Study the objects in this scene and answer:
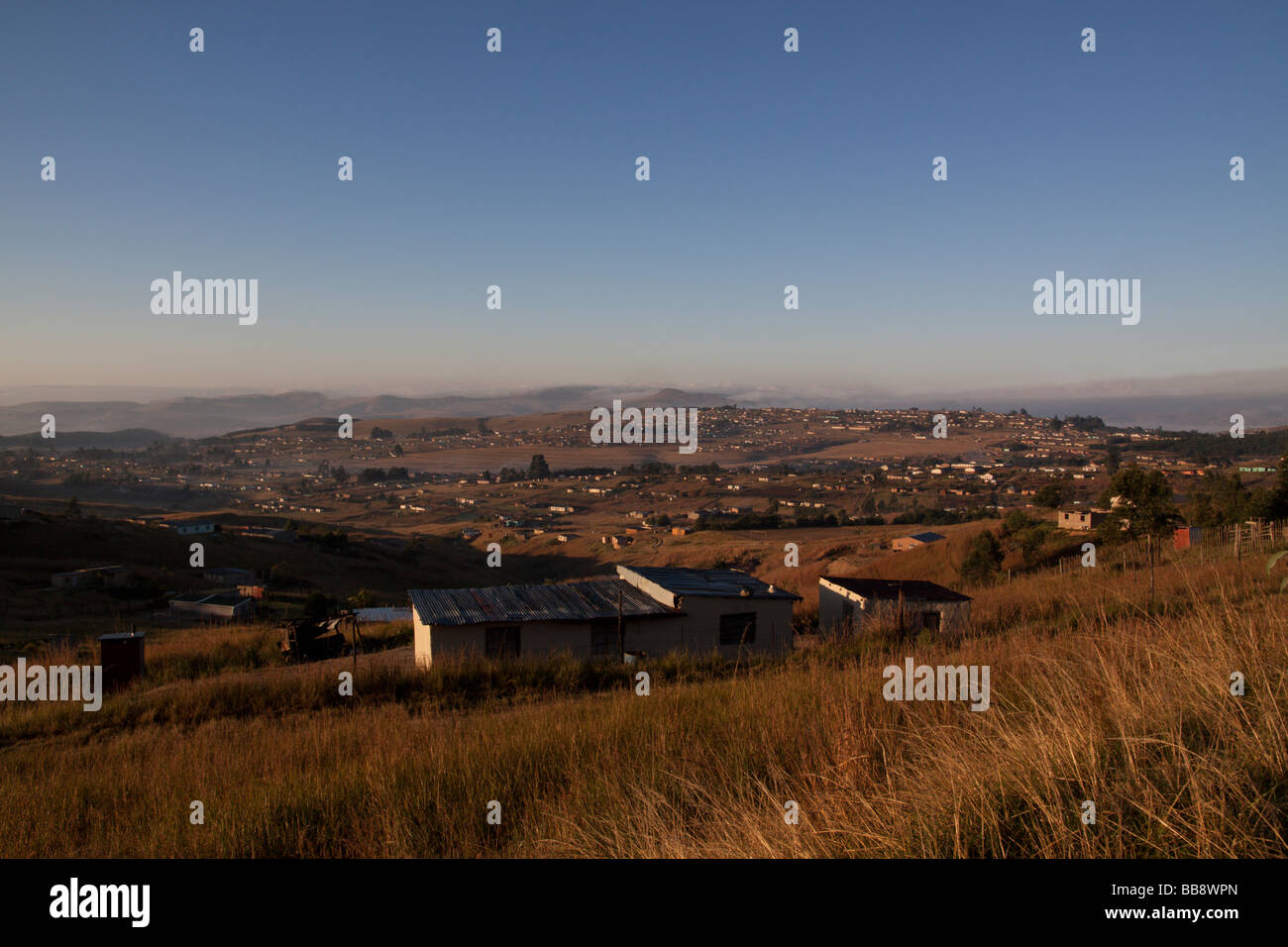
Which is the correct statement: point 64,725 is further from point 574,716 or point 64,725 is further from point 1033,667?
point 1033,667

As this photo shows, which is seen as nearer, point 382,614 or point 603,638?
point 603,638

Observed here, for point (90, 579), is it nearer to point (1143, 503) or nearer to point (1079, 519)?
point (1143, 503)

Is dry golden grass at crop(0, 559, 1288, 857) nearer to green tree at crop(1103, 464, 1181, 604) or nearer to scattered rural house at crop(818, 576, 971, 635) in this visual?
scattered rural house at crop(818, 576, 971, 635)

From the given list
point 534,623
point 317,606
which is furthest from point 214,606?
point 534,623

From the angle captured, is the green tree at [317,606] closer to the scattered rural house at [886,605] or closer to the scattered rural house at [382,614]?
the scattered rural house at [382,614]

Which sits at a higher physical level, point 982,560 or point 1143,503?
point 1143,503

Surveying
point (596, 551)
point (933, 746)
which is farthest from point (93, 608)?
point (933, 746)

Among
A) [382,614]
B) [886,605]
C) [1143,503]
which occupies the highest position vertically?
[1143,503]
